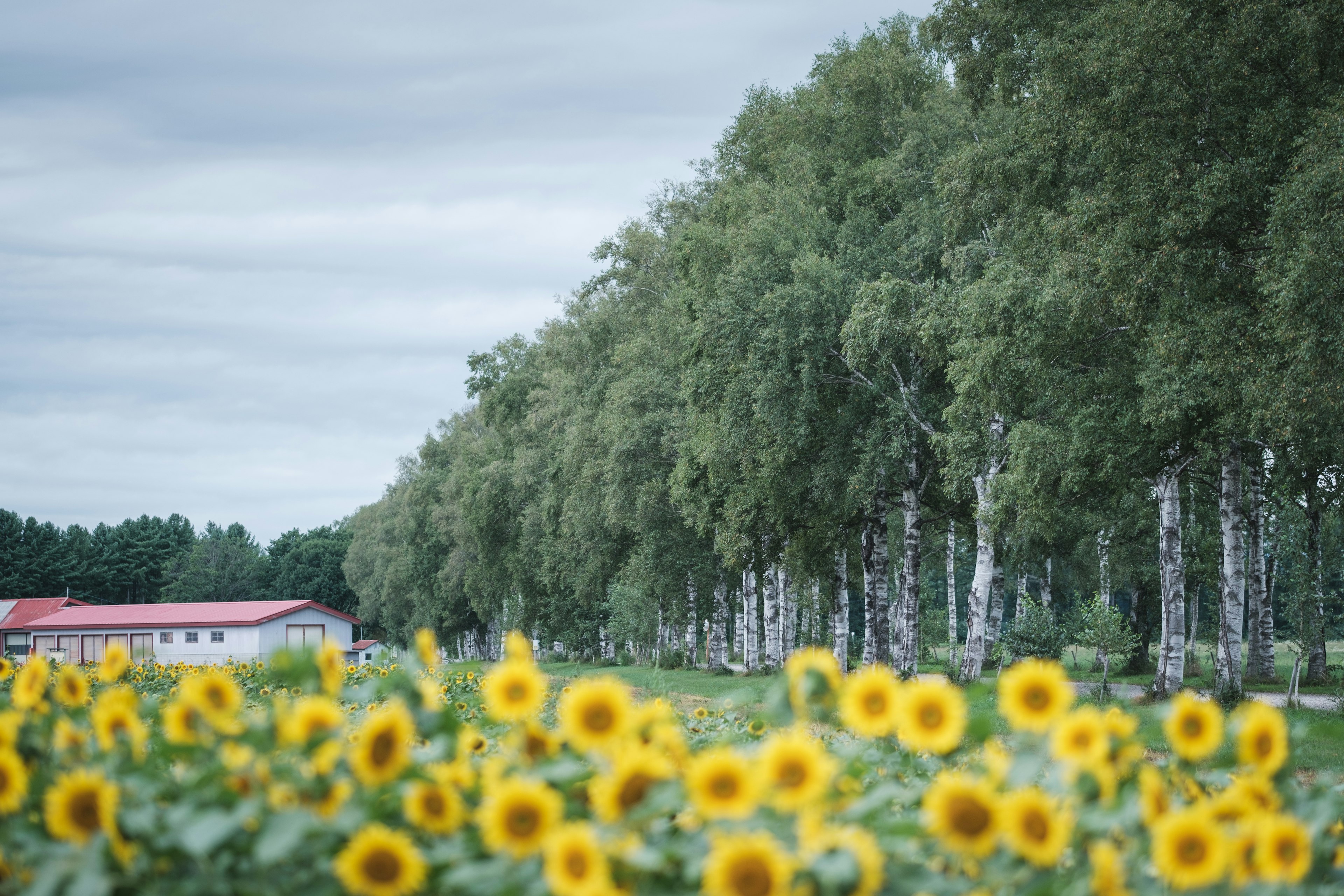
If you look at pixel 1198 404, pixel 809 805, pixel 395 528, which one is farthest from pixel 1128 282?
pixel 395 528

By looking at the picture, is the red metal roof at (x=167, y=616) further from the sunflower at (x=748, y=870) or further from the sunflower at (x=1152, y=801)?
the sunflower at (x=748, y=870)

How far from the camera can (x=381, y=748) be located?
7.38 feet

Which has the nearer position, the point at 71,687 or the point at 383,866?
the point at 383,866

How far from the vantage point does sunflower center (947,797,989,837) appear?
2090 mm

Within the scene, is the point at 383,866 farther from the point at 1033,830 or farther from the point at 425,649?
the point at 1033,830

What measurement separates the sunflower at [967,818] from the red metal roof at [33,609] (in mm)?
65117

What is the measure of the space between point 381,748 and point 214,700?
1.74ft

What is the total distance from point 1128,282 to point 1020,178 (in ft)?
12.3

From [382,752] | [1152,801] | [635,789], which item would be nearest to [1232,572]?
[1152,801]

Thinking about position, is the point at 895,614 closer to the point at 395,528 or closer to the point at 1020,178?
the point at 1020,178

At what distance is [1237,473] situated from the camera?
17844mm

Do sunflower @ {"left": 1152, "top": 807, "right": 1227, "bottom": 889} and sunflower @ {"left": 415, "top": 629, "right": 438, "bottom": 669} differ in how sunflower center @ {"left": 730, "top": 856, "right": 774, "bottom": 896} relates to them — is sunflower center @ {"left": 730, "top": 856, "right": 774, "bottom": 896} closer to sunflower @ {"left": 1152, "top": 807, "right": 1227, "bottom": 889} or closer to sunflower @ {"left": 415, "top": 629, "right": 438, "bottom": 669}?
sunflower @ {"left": 1152, "top": 807, "right": 1227, "bottom": 889}

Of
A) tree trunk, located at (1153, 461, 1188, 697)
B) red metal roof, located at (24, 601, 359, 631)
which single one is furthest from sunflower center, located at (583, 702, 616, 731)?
red metal roof, located at (24, 601, 359, 631)

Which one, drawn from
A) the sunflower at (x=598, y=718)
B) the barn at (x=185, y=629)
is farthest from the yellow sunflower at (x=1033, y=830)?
the barn at (x=185, y=629)
